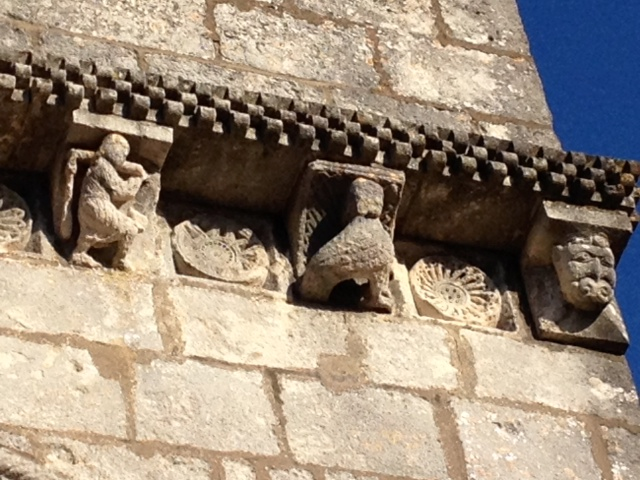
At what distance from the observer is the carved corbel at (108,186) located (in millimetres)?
5961

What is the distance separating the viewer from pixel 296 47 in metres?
6.96

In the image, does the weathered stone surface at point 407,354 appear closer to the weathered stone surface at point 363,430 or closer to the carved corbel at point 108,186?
the weathered stone surface at point 363,430

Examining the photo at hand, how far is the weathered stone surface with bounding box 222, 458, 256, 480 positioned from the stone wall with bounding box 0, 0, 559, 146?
1510 mm

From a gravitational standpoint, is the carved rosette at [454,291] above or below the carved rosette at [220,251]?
below

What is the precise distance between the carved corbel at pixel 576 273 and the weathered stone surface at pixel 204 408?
105cm

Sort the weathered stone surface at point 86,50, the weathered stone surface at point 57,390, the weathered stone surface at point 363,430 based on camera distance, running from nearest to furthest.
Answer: the weathered stone surface at point 57,390 → the weathered stone surface at point 363,430 → the weathered stone surface at point 86,50

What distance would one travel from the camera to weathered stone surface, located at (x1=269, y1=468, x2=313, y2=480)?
5543 mm

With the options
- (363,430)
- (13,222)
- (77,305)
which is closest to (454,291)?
(363,430)

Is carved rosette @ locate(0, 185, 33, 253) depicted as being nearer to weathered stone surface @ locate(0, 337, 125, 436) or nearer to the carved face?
the carved face

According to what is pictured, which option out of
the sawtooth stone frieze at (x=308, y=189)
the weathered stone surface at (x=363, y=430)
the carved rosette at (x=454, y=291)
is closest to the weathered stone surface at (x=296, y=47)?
the sawtooth stone frieze at (x=308, y=189)

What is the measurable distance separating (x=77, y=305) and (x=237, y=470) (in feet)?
2.25

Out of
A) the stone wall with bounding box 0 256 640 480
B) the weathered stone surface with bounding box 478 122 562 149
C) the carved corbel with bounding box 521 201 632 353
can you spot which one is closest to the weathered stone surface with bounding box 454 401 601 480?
the stone wall with bounding box 0 256 640 480

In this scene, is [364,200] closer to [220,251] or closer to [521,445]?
[220,251]

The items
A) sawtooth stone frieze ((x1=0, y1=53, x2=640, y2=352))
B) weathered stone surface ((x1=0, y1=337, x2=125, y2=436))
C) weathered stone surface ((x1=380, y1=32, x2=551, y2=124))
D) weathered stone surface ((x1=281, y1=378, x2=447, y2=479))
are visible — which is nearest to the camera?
weathered stone surface ((x1=0, y1=337, x2=125, y2=436))
